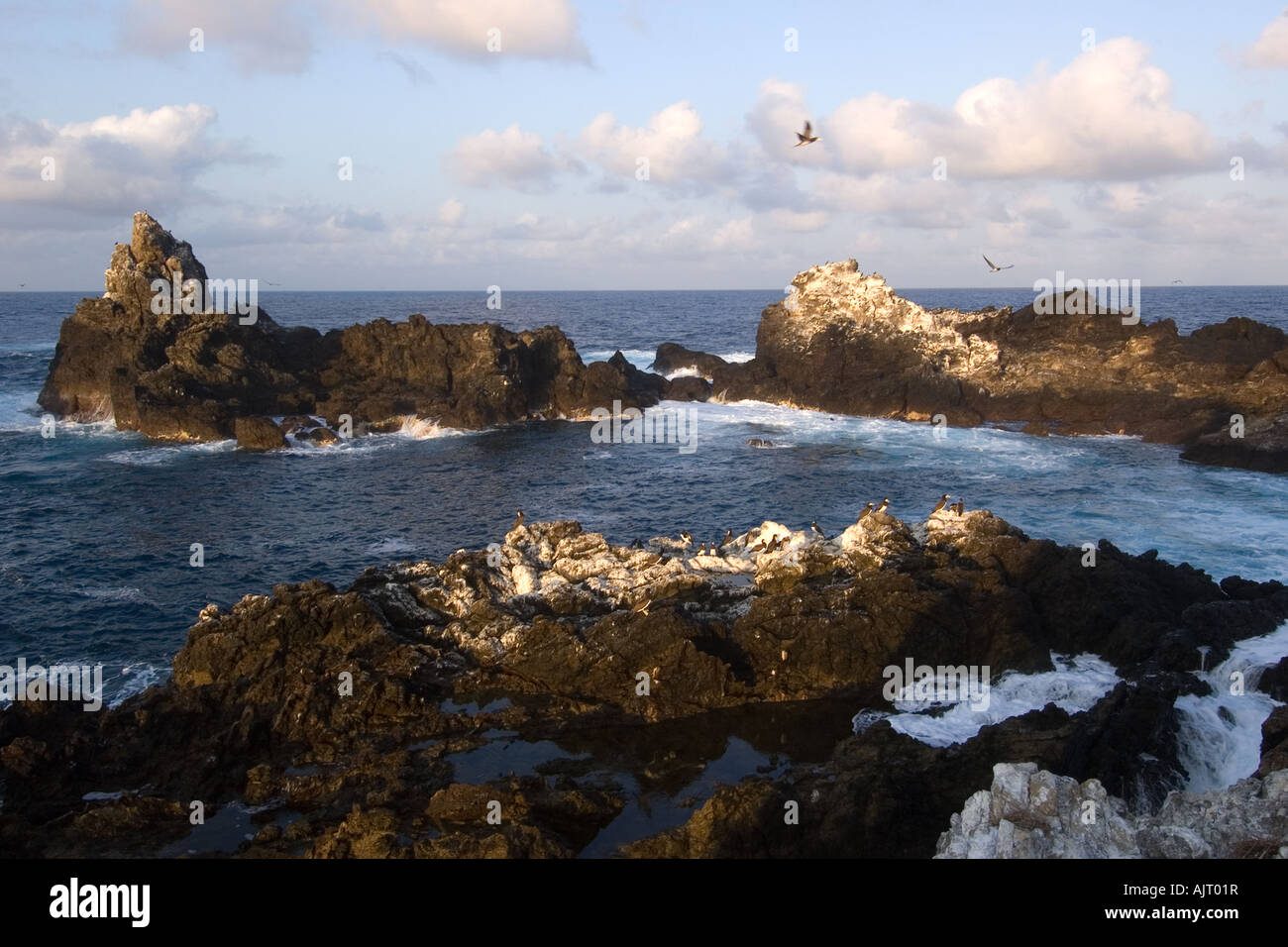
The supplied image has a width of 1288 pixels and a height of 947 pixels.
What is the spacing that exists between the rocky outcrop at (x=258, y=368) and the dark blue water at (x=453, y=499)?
2.67m

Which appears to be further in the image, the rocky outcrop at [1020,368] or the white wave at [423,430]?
the white wave at [423,430]

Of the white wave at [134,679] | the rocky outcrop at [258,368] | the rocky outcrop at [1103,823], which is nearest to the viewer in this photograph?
the rocky outcrop at [1103,823]

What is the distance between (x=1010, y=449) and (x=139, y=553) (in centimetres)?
4621

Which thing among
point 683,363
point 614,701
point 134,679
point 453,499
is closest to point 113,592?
point 134,679

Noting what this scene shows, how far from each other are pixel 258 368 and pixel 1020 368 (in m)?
53.7

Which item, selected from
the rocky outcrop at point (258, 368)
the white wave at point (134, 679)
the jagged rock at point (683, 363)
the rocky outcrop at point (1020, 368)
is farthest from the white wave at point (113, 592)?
the jagged rock at point (683, 363)

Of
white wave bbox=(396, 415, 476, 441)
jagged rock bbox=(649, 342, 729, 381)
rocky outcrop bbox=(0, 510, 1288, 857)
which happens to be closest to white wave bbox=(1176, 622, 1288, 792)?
rocky outcrop bbox=(0, 510, 1288, 857)

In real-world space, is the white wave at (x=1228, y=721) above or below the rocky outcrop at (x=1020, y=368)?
below

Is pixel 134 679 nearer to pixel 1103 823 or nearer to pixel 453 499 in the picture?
pixel 453 499

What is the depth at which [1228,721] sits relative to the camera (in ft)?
71.2

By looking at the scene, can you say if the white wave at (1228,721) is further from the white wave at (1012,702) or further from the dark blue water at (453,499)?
the dark blue water at (453,499)

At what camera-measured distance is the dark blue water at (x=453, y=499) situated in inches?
1340

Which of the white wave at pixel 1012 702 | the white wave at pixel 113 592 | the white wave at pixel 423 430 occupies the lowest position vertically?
the white wave at pixel 1012 702

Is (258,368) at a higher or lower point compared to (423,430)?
higher
